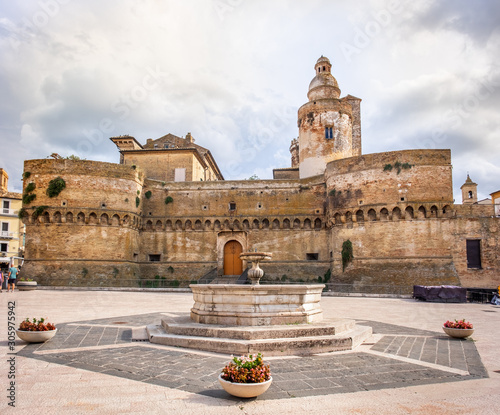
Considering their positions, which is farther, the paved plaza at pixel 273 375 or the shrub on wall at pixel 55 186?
the shrub on wall at pixel 55 186

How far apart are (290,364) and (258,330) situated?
1246mm

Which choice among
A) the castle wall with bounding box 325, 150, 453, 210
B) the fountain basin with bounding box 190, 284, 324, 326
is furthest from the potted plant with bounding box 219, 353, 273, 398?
the castle wall with bounding box 325, 150, 453, 210

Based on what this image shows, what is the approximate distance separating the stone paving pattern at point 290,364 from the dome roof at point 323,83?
29.9 m

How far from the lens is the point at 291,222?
30984mm

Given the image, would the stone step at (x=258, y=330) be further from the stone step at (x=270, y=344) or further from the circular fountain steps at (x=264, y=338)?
the stone step at (x=270, y=344)

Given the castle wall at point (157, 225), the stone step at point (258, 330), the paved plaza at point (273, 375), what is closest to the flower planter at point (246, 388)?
the paved plaza at point (273, 375)

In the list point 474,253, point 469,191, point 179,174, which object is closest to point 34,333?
point 474,253

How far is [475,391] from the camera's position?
18.4 ft

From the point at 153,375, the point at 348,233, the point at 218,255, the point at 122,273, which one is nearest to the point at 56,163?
the point at 122,273

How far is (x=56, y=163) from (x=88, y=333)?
73.9ft

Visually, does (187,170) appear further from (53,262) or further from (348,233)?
(348,233)

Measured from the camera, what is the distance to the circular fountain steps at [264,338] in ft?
25.2

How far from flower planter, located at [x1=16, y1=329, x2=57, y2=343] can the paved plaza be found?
0.73 ft

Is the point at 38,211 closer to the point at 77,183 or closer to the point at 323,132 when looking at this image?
the point at 77,183
